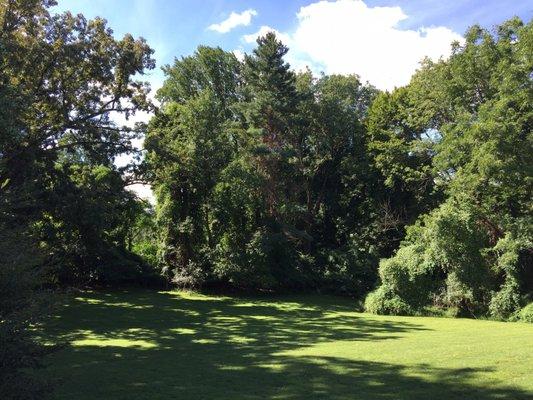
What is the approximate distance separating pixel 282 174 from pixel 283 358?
930 inches

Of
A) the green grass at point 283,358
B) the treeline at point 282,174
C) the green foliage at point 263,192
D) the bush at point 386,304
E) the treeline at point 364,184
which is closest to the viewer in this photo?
the green grass at point 283,358

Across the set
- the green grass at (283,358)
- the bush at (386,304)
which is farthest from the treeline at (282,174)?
the green grass at (283,358)

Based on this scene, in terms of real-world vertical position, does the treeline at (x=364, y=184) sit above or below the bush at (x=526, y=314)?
above

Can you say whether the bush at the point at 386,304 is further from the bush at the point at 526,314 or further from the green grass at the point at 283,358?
the bush at the point at 526,314

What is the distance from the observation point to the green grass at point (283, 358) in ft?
25.5

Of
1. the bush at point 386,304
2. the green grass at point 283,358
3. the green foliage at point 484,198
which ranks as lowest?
the green grass at point 283,358

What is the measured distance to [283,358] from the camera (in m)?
10.9

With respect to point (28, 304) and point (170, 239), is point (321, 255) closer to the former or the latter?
point (170, 239)

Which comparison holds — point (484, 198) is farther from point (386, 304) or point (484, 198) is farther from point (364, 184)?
point (364, 184)

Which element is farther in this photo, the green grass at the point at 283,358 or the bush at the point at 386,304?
the bush at the point at 386,304

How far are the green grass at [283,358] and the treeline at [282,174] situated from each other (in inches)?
180

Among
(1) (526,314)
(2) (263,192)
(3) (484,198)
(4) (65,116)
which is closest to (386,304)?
(1) (526,314)

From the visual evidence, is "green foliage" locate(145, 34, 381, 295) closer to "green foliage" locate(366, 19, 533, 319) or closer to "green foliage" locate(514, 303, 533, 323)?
"green foliage" locate(366, 19, 533, 319)

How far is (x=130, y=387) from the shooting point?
838cm
